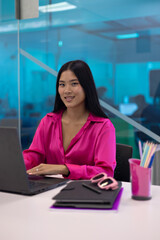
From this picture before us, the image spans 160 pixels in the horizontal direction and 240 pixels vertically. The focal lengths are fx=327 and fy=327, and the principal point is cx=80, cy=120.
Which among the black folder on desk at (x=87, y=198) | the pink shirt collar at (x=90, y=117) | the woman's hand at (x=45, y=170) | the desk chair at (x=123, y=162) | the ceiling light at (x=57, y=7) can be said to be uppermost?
the ceiling light at (x=57, y=7)

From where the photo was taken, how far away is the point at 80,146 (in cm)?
199

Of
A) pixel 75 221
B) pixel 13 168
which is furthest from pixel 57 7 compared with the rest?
pixel 75 221

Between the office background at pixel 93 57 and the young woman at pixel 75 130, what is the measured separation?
155cm

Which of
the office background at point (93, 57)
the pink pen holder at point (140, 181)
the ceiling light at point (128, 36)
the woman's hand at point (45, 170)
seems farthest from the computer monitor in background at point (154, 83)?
the pink pen holder at point (140, 181)

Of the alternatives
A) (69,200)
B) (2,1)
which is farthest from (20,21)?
(69,200)

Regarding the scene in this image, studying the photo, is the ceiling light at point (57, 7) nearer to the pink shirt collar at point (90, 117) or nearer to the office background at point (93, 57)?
the office background at point (93, 57)

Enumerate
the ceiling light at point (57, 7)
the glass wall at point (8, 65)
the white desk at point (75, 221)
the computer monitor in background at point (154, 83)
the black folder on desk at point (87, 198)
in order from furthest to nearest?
the glass wall at point (8, 65) < the ceiling light at point (57, 7) < the computer monitor in background at point (154, 83) < the black folder on desk at point (87, 198) < the white desk at point (75, 221)

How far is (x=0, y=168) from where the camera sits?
137 centimetres

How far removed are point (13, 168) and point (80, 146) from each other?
2.38ft

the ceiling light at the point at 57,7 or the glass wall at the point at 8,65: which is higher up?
the ceiling light at the point at 57,7

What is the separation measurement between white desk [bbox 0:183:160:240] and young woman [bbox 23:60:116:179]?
0.65m

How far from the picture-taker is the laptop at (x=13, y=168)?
1.28m

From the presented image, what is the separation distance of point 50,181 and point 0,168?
28 centimetres

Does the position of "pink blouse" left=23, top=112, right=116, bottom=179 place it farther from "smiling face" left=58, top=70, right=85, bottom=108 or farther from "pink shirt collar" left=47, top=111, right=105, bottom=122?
"smiling face" left=58, top=70, right=85, bottom=108
